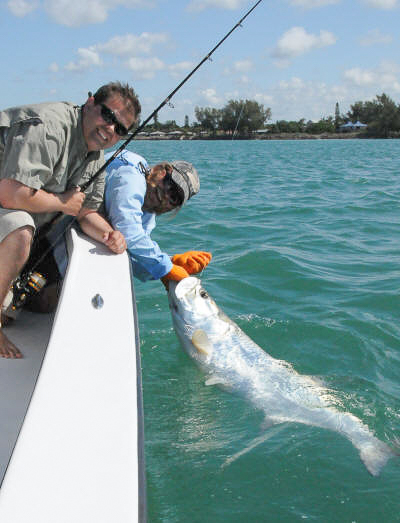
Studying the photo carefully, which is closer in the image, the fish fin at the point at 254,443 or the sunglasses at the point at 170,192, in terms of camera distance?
the fish fin at the point at 254,443

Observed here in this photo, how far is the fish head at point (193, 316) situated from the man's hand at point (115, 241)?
0.79 metres

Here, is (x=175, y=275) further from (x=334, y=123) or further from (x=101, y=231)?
(x=334, y=123)

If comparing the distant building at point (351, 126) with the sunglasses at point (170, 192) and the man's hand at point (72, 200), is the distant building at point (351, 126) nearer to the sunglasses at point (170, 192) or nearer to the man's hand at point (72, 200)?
the sunglasses at point (170, 192)

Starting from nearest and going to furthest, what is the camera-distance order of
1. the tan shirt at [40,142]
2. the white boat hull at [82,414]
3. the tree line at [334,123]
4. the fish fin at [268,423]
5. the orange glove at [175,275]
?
the white boat hull at [82,414], the tan shirt at [40,142], the fish fin at [268,423], the orange glove at [175,275], the tree line at [334,123]

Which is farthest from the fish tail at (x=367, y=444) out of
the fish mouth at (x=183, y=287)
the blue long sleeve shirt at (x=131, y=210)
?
the blue long sleeve shirt at (x=131, y=210)

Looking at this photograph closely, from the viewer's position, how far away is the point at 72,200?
3514 mm

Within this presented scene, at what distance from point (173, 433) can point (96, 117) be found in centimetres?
213

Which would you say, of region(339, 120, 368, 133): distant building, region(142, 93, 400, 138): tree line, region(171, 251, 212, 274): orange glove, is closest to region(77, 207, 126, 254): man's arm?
region(171, 251, 212, 274): orange glove

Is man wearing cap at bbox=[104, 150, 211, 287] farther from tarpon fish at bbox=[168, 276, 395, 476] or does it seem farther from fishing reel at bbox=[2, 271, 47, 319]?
fishing reel at bbox=[2, 271, 47, 319]

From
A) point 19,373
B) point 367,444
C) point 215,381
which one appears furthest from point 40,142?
point 367,444

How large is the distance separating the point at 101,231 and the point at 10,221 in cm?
66

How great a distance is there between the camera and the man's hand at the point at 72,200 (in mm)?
3475

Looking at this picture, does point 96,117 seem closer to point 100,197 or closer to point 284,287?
point 100,197

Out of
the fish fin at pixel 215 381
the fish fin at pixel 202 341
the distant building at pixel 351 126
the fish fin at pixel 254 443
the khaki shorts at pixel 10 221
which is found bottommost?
the fish fin at pixel 254 443
